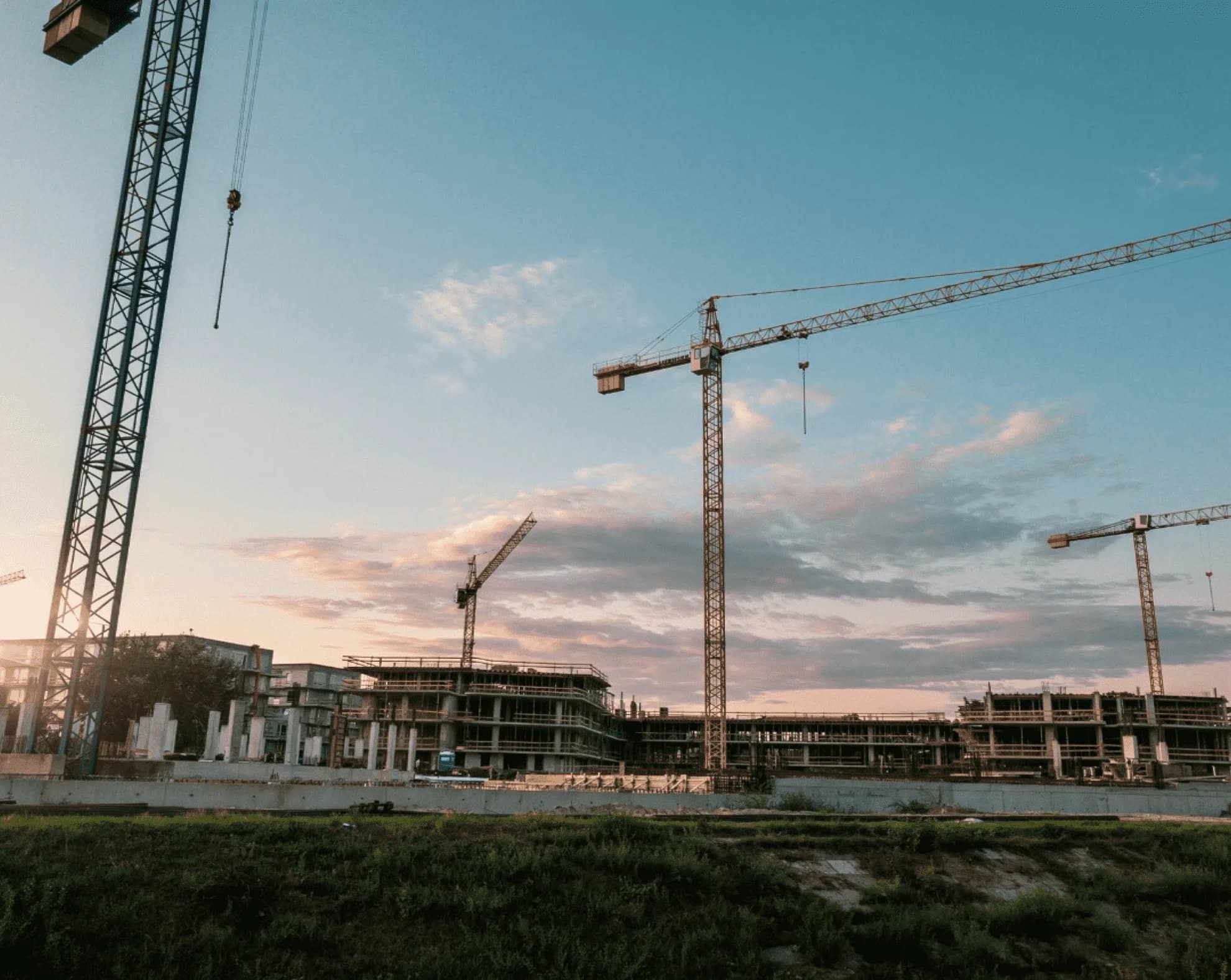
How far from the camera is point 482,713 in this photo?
97.9 m

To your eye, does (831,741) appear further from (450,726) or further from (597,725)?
(450,726)

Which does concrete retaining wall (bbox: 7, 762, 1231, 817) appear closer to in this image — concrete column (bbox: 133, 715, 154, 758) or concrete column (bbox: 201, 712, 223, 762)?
concrete column (bbox: 201, 712, 223, 762)

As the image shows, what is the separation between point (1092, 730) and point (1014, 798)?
51542 millimetres

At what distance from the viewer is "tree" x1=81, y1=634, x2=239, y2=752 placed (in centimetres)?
8650

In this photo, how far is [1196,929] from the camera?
23.6 m

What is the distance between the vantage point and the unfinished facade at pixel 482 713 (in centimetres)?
9506

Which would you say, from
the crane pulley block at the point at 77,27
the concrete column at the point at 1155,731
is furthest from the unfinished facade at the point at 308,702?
the concrete column at the point at 1155,731

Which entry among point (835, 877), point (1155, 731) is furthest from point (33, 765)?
point (1155, 731)

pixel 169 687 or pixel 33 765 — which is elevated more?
pixel 169 687

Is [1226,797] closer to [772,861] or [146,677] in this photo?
[772,861]

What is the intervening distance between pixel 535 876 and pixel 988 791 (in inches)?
1635

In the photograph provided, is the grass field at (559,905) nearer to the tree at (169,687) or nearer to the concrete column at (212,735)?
the concrete column at (212,735)

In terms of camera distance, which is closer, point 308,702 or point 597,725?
point 597,725

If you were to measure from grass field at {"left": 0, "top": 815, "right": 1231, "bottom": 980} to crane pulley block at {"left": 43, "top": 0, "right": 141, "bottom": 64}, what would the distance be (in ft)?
113
